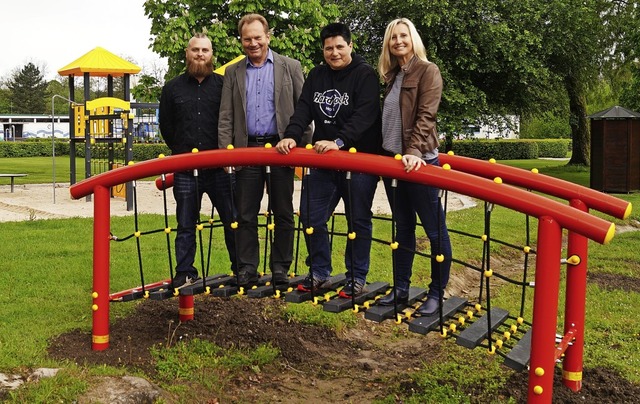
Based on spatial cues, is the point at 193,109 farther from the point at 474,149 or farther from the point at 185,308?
the point at 474,149

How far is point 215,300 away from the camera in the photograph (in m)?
5.96

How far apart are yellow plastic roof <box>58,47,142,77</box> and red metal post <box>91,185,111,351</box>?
10.6 meters

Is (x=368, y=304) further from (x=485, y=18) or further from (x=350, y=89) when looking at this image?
(x=485, y=18)

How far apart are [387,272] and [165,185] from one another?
299 centimetres

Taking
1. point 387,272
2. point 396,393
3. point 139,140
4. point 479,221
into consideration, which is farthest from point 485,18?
point 139,140

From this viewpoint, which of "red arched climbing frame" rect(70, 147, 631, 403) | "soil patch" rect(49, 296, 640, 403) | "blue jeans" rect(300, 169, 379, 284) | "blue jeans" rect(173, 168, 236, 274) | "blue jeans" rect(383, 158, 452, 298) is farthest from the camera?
"blue jeans" rect(173, 168, 236, 274)

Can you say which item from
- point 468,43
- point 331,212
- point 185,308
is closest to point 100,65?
point 468,43

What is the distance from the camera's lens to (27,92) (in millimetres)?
73750

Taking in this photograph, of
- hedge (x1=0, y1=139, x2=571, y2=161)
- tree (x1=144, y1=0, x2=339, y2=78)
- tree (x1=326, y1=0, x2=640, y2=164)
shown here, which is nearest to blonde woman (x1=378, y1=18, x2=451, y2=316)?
tree (x1=144, y1=0, x2=339, y2=78)

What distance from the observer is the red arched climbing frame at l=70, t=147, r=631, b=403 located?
338 centimetres

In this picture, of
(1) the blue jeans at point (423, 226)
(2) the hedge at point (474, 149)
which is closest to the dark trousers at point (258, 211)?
(1) the blue jeans at point (423, 226)

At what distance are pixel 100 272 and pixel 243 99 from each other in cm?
146

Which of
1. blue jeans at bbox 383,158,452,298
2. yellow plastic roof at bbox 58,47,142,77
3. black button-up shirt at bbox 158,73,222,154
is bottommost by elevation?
blue jeans at bbox 383,158,452,298

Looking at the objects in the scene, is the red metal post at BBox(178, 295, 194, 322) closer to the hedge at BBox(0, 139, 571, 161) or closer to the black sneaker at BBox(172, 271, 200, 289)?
the black sneaker at BBox(172, 271, 200, 289)
